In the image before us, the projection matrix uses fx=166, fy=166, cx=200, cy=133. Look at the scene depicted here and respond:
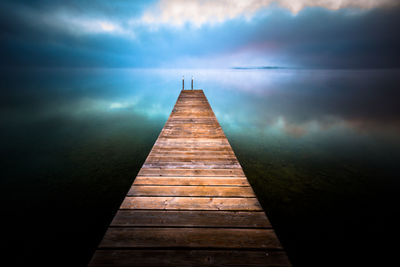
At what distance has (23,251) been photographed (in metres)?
3.44

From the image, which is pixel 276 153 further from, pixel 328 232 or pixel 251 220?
pixel 251 220

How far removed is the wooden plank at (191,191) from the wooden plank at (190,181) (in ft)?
0.38

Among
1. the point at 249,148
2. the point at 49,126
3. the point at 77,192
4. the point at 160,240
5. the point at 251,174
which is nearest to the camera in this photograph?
the point at 160,240

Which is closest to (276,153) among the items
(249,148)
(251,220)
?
(249,148)

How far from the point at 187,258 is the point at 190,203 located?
2.78 feet

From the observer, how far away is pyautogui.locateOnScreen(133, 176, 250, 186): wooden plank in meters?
3.14

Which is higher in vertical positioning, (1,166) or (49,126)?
(49,126)

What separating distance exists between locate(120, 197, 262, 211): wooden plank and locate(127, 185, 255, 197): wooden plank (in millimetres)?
99

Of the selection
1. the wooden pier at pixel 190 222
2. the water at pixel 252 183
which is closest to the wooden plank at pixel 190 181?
the wooden pier at pixel 190 222

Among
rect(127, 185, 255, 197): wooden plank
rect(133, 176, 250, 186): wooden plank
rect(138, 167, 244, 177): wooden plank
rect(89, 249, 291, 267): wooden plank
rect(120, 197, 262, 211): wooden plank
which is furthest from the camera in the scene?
rect(138, 167, 244, 177): wooden plank

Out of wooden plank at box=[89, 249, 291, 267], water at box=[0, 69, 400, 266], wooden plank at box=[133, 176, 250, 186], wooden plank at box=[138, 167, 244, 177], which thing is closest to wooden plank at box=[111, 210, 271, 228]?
wooden plank at box=[89, 249, 291, 267]

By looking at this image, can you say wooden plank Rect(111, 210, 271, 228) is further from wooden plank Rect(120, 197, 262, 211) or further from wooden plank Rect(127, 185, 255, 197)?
wooden plank Rect(127, 185, 255, 197)

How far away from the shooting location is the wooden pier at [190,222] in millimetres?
1870

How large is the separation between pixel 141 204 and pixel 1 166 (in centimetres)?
713
